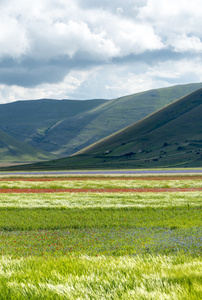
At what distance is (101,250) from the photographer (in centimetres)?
1562

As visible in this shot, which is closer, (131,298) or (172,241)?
(131,298)

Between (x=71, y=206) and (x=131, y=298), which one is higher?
(x=131, y=298)

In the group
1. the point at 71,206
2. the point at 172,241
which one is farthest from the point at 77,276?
the point at 71,206

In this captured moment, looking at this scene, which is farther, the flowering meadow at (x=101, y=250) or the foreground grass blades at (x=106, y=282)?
the flowering meadow at (x=101, y=250)

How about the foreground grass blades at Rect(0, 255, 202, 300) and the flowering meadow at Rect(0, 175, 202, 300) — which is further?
the flowering meadow at Rect(0, 175, 202, 300)

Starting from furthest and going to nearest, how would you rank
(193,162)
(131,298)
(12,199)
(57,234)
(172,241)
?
(193,162), (12,199), (57,234), (172,241), (131,298)

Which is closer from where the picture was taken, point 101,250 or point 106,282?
point 106,282

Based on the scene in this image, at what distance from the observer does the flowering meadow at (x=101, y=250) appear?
227 inches

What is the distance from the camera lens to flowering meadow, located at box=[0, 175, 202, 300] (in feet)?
18.9

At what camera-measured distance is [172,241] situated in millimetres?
16797

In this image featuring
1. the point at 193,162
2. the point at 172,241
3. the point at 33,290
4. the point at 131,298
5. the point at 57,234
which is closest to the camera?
the point at 131,298

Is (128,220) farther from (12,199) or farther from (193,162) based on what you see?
Result: (193,162)

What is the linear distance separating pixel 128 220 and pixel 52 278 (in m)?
18.9

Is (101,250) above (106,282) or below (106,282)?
below
